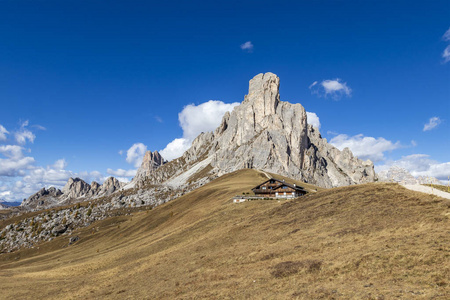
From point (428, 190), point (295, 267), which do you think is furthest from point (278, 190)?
point (295, 267)

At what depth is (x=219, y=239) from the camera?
145 feet

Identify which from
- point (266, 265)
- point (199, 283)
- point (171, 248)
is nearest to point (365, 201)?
point (266, 265)

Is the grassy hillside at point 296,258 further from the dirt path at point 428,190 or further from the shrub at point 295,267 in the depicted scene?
the dirt path at point 428,190

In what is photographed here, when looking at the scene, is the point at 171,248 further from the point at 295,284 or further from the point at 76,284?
the point at 295,284

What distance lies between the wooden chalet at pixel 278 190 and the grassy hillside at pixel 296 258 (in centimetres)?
2755

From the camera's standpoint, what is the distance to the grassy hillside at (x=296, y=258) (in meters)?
19.9

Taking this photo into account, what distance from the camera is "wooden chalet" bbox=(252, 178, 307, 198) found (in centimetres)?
8494

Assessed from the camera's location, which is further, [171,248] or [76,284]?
[171,248]

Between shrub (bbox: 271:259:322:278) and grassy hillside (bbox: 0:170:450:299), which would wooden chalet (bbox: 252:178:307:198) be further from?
→ shrub (bbox: 271:259:322:278)

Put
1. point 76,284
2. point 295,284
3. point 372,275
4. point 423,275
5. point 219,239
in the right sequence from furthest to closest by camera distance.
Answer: point 219,239 → point 76,284 → point 295,284 → point 372,275 → point 423,275

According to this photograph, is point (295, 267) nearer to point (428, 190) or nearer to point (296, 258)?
point (296, 258)

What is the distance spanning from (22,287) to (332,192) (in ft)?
186

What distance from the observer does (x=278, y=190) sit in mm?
86500

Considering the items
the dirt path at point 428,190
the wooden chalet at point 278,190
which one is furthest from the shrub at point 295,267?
the wooden chalet at point 278,190
